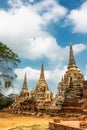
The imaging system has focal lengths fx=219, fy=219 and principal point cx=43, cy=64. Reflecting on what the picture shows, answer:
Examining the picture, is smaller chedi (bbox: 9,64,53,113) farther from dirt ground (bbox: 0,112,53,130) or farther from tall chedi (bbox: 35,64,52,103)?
dirt ground (bbox: 0,112,53,130)

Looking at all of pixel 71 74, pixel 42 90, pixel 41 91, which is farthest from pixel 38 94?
pixel 71 74

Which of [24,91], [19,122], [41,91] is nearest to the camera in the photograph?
[19,122]

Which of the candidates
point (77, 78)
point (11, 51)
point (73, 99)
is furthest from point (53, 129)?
point (77, 78)

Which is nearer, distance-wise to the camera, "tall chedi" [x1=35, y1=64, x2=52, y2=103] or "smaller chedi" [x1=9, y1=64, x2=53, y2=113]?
"smaller chedi" [x1=9, y1=64, x2=53, y2=113]

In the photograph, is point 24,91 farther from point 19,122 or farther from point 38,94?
point 19,122

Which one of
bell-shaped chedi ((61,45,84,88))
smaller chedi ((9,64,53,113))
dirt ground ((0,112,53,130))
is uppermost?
bell-shaped chedi ((61,45,84,88))

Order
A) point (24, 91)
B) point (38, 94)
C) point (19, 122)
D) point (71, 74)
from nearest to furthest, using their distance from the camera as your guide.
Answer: point (19, 122), point (71, 74), point (38, 94), point (24, 91)

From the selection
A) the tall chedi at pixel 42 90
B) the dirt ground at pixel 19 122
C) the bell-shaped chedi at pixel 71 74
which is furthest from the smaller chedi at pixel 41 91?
the dirt ground at pixel 19 122

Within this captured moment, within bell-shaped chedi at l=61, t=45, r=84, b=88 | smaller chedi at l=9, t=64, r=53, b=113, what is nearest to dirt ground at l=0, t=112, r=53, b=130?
smaller chedi at l=9, t=64, r=53, b=113

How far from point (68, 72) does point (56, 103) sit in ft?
56.0

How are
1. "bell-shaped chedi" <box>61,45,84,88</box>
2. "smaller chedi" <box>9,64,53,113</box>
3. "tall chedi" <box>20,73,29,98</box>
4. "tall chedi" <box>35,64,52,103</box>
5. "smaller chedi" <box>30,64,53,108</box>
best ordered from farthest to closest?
1. "tall chedi" <box>20,73,29,98</box>
2. "smaller chedi" <box>30,64,53,108</box>
3. "tall chedi" <box>35,64,52,103</box>
4. "bell-shaped chedi" <box>61,45,84,88</box>
5. "smaller chedi" <box>9,64,53,113</box>

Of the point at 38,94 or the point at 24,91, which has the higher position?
the point at 24,91

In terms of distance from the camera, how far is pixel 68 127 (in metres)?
11.0

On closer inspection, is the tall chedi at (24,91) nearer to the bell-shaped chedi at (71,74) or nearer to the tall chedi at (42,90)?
the tall chedi at (42,90)
